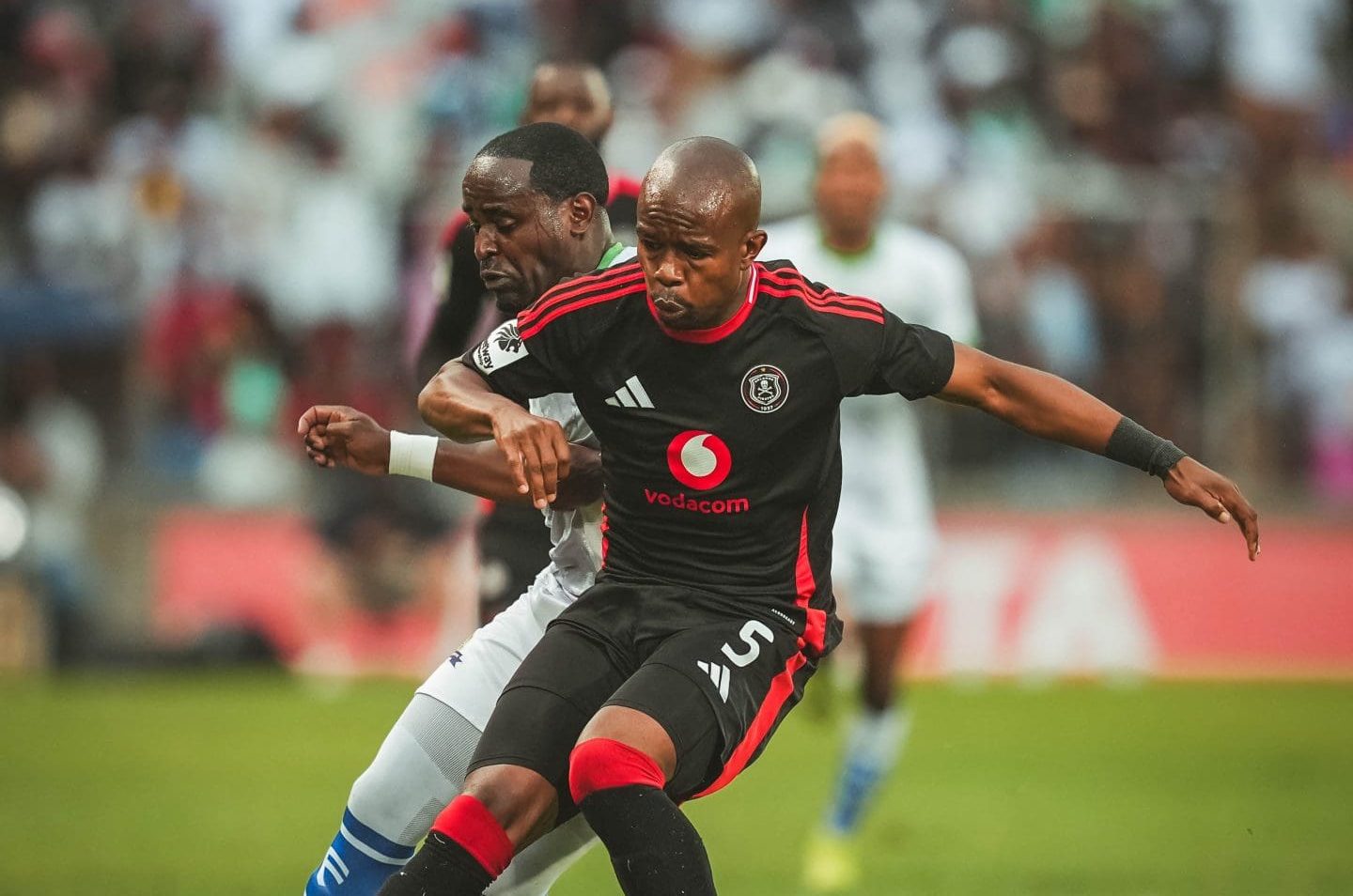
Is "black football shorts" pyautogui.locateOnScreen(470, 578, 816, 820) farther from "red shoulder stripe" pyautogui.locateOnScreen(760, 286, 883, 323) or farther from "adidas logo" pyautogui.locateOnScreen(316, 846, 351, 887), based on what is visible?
"red shoulder stripe" pyautogui.locateOnScreen(760, 286, 883, 323)

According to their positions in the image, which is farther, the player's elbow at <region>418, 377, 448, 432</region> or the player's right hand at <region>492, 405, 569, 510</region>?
the player's elbow at <region>418, 377, 448, 432</region>

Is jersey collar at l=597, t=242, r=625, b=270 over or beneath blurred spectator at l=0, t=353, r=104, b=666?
over

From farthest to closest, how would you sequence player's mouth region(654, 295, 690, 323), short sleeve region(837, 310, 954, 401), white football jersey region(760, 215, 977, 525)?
1. white football jersey region(760, 215, 977, 525)
2. short sleeve region(837, 310, 954, 401)
3. player's mouth region(654, 295, 690, 323)

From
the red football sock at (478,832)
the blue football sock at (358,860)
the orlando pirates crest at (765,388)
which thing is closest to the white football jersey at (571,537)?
the orlando pirates crest at (765,388)

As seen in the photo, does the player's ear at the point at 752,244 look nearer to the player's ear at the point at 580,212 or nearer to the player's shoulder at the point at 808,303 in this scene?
the player's shoulder at the point at 808,303

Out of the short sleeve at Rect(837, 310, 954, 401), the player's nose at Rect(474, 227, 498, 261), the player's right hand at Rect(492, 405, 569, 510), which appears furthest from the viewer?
the player's nose at Rect(474, 227, 498, 261)

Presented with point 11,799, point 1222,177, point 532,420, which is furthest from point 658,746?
point 1222,177

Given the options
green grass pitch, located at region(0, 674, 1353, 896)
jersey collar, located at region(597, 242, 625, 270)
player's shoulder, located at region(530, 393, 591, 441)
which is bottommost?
green grass pitch, located at region(0, 674, 1353, 896)

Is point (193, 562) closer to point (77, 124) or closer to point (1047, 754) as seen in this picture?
point (77, 124)

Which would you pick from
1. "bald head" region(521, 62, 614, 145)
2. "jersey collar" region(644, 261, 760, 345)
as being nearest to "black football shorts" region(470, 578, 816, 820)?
"jersey collar" region(644, 261, 760, 345)

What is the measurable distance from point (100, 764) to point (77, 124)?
7.02m

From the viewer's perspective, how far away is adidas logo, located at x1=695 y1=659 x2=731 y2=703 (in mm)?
4645

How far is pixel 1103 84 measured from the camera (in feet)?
57.4

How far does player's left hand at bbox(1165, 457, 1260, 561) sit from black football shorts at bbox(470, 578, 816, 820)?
1054 millimetres
